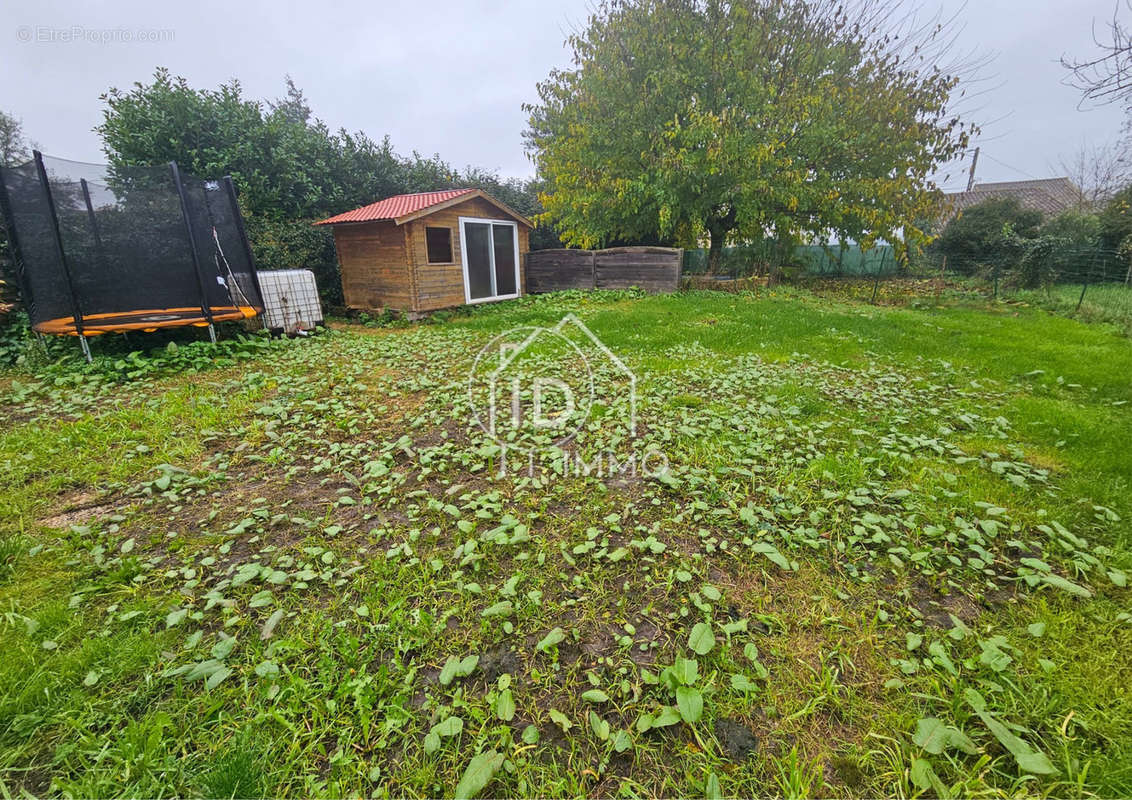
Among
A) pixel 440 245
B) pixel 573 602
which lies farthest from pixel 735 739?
pixel 440 245

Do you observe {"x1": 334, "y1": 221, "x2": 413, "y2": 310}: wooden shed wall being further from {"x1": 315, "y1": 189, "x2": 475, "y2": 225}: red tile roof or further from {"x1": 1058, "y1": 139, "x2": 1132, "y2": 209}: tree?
{"x1": 1058, "y1": 139, "x2": 1132, "y2": 209}: tree

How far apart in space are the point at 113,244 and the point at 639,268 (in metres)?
10.6

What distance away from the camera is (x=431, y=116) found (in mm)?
29844

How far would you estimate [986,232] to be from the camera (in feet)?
48.4

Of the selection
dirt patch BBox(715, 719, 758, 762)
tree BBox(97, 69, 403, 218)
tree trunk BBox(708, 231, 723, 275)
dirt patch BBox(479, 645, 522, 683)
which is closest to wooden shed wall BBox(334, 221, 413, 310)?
tree BBox(97, 69, 403, 218)

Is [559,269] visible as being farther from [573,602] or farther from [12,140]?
[12,140]

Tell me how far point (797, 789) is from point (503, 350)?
580 cm

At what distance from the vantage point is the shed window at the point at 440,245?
958 cm

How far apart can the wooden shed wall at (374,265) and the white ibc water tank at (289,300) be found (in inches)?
58.7

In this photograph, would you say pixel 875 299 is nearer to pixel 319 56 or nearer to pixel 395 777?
pixel 395 777

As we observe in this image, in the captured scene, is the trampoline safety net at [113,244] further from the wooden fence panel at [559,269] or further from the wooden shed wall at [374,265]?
the wooden fence panel at [559,269]

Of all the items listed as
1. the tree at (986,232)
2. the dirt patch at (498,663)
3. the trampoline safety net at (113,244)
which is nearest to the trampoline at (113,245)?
the trampoline safety net at (113,244)

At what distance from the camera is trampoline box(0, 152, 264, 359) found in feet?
17.1

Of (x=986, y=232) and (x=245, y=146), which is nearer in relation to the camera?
(x=245, y=146)
